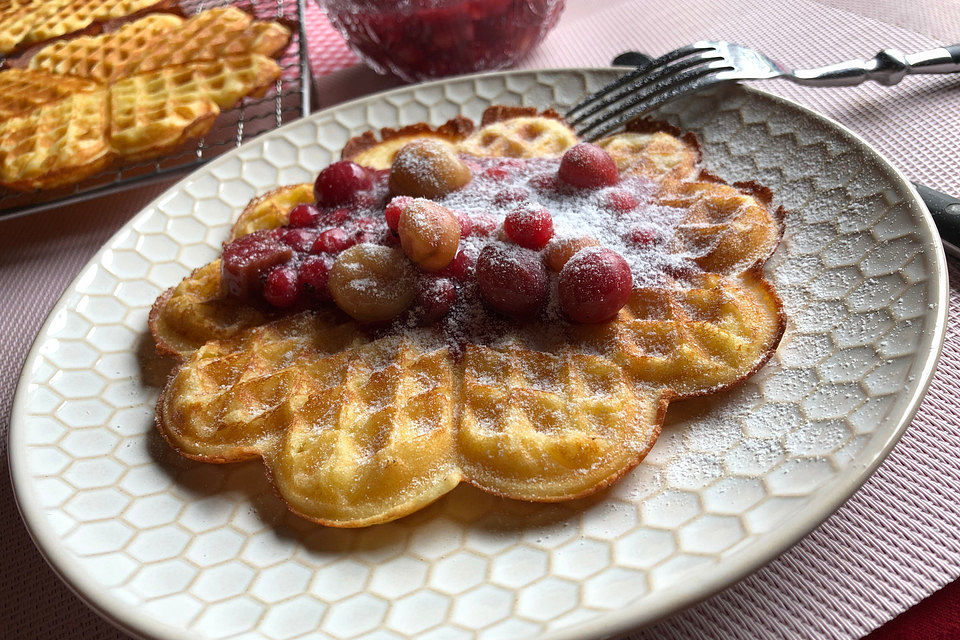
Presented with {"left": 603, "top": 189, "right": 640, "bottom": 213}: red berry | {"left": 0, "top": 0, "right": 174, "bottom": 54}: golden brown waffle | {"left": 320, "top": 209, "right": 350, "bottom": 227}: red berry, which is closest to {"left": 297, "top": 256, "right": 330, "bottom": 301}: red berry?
{"left": 320, "top": 209, "right": 350, "bottom": 227}: red berry

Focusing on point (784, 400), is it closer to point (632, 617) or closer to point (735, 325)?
point (735, 325)

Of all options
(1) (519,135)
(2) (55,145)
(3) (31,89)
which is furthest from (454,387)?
(3) (31,89)

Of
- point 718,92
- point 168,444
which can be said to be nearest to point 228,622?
point 168,444

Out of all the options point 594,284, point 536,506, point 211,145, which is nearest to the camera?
point 536,506

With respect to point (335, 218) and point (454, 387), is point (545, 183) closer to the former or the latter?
point (335, 218)

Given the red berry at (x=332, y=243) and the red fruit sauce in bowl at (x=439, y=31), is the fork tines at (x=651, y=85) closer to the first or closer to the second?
the red fruit sauce in bowl at (x=439, y=31)

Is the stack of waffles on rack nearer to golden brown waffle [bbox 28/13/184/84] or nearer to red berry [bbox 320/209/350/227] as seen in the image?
golden brown waffle [bbox 28/13/184/84]
